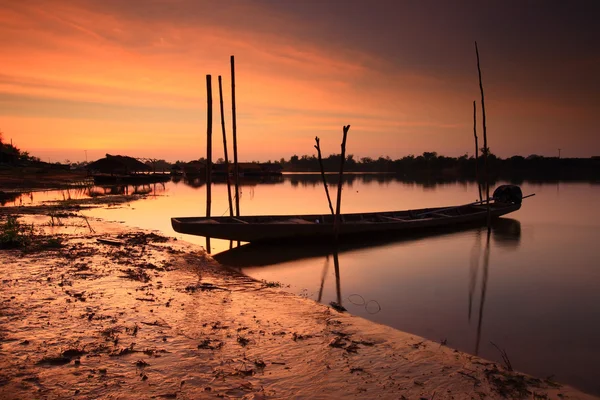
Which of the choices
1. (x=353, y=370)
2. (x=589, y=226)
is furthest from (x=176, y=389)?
(x=589, y=226)

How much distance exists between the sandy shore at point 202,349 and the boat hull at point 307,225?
3.77 meters

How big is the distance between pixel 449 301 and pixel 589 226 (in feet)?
52.6

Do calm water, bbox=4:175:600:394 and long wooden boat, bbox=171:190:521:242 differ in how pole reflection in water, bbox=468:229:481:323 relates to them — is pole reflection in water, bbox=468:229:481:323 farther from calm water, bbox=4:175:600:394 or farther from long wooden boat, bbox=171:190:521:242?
long wooden boat, bbox=171:190:521:242

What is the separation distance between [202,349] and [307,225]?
318 inches

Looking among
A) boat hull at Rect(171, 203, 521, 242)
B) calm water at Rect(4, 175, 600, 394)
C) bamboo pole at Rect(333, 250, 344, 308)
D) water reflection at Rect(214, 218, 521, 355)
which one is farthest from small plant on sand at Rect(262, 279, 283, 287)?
boat hull at Rect(171, 203, 521, 242)

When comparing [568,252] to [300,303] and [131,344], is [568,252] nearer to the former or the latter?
[300,303]

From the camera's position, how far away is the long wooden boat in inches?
438

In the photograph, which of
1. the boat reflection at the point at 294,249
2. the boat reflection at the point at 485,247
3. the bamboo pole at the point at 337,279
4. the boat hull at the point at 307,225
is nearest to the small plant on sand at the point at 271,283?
the bamboo pole at the point at 337,279

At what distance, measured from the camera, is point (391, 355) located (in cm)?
466

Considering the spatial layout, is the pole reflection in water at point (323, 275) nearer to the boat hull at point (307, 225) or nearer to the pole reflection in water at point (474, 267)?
the boat hull at point (307, 225)

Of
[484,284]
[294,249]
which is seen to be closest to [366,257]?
[294,249]

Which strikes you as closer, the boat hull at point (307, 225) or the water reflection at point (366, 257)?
the water reflection at point (366, 257)

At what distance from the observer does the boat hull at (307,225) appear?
1111cm

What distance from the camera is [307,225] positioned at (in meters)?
12.4
